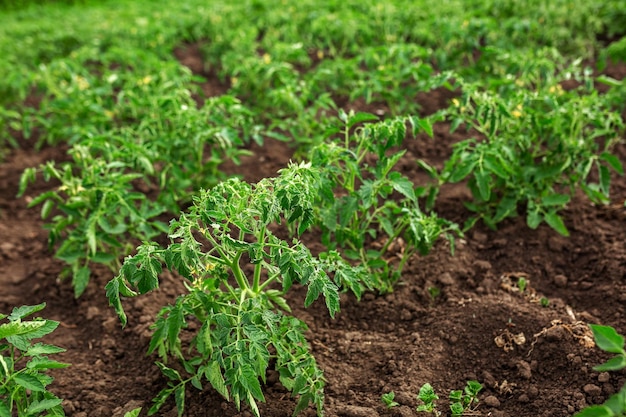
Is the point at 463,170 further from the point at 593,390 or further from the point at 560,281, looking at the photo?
the point at 593,390

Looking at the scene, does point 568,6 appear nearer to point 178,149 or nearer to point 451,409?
point 178,149

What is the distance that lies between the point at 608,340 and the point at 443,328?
3.44 ft

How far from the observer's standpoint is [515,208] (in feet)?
12.0

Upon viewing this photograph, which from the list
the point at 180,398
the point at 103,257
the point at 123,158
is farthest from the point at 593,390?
the point at 123,158

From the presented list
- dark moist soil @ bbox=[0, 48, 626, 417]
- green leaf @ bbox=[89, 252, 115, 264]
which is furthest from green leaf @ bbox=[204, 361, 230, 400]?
green leaf @ bbox=[89, 252, 115, 264]

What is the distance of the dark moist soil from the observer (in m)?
2.68

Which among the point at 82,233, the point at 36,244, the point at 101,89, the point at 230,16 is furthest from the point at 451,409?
the point at 230,16

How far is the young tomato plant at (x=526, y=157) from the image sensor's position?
3373mm

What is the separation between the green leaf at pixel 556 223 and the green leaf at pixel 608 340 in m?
1.55

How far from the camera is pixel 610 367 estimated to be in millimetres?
1933

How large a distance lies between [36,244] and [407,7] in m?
3.47

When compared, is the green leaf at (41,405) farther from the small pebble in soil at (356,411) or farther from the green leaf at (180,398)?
the small pebble in soil at (356,411)

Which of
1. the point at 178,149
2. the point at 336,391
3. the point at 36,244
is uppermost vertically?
the point at 178,149

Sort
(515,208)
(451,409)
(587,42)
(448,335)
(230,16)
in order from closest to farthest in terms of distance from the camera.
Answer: (451,409), (448,335), (515,208), (587,42), (230,16)
